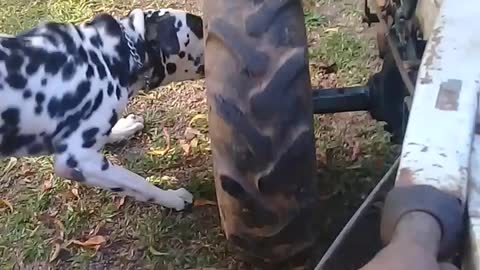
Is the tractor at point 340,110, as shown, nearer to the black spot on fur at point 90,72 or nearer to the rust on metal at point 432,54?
the rust on metal at point 432,54

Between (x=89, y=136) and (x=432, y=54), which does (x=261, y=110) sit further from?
(x=89, y=136)

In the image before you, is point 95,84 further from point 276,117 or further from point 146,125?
point 276,117

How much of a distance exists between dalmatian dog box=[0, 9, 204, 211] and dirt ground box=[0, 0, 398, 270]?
92 mm

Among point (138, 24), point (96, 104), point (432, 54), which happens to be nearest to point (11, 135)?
point (96, 104)

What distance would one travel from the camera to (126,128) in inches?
101

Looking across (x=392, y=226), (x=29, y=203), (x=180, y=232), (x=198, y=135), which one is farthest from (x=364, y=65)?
(x=392, y=226)

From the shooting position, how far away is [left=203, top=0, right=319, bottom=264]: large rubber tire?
154cm

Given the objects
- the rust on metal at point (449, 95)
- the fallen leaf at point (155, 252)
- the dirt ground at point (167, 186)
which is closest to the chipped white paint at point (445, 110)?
the rust on metal at point (449, 95)

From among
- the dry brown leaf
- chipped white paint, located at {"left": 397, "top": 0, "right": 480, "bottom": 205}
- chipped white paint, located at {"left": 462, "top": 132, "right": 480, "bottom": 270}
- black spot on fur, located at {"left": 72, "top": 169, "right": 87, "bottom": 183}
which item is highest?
chipped white paint, located at {"left": 397, "top": 0, "right": 480, "bottom": 205}

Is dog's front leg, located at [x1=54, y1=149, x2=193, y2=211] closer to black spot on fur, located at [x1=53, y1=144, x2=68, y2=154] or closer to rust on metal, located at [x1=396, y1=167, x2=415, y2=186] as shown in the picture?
black spot on fur, located at [x1=53, y1=144, x2=68, y2=154]

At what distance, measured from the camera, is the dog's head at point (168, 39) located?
2275mm

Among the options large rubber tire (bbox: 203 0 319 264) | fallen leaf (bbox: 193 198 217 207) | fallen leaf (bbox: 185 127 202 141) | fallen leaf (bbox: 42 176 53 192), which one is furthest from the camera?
fallen leaf (bbox: 185 127 202 141)

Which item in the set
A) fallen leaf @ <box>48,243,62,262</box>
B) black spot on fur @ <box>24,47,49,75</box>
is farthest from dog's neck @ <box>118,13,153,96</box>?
fallen leaf @ <box>48,243,62,262</box>

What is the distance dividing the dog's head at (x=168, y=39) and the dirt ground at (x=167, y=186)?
0.93ft
